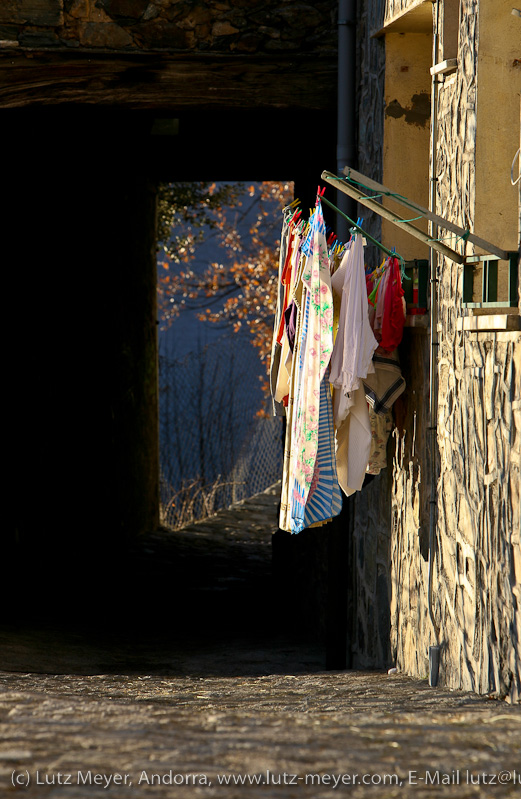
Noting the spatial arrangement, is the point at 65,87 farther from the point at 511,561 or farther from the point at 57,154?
the point at 511,561

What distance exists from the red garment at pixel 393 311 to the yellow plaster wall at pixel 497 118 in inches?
23.3

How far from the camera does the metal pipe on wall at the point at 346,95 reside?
4277 millimetres

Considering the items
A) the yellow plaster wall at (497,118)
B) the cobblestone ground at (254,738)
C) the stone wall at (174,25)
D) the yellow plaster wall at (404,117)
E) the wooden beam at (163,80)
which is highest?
the stone wall at (174,25)

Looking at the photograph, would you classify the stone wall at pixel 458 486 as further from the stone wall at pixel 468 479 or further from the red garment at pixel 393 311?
the red garment at pixel 393 311

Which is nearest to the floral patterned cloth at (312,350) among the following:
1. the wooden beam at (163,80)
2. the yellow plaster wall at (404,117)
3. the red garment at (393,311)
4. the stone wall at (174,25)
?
the red garment at (393,311)

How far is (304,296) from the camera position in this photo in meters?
3.48

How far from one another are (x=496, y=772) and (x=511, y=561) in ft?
2.70

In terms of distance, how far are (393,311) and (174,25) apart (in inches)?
79.4

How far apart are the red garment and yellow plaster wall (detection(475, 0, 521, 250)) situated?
59 cm

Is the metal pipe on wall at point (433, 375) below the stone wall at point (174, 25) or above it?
below

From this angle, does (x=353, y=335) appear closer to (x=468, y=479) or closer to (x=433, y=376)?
(x=433, y=376)

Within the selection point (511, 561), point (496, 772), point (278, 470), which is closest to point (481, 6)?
point (511, 561)

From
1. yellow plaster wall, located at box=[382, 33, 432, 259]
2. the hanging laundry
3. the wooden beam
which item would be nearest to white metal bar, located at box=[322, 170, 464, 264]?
the hanging laundry

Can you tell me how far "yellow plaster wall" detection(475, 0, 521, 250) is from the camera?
2826 millimetres
